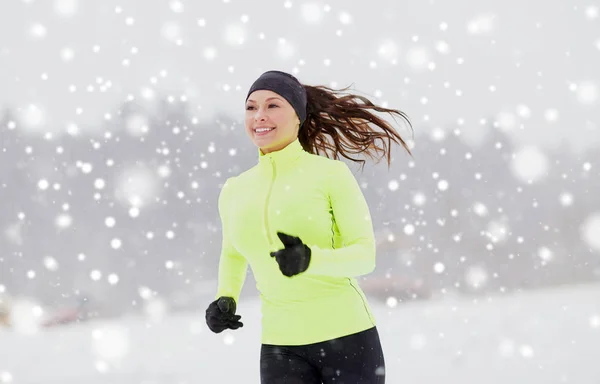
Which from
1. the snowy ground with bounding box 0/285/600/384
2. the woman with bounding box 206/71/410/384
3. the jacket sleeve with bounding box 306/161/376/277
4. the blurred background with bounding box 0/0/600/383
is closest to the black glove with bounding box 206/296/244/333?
the woman with bounding box 206/71/410/384

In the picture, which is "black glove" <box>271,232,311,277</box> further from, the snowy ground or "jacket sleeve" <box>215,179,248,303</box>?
the snowy ground

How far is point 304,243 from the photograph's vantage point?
61.6 inches

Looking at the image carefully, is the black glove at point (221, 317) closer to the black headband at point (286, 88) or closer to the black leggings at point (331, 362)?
the black leggings at point (331, 362)

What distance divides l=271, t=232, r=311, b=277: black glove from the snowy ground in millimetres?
2525

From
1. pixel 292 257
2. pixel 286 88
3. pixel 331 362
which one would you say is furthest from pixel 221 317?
pixel 286 88

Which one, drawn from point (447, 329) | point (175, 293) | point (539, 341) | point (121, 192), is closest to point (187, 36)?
point (121, 192)

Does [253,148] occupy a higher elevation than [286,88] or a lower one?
higher

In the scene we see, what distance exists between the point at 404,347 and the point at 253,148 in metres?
2.47

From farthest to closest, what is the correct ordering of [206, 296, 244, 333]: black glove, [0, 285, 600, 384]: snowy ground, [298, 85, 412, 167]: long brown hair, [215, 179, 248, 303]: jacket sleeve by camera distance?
[0, 285, 600, 384]: snowy ground < [298, 85, 412, 167]: long brown hair < [215, 179, 248, 303]: jacket sleeve < [206, 296, 244, 333]: black glove

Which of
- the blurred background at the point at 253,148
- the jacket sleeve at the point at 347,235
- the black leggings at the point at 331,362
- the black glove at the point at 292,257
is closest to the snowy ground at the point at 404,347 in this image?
the blurred background at the point at 253,148

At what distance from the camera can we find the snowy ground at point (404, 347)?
12.5 feet

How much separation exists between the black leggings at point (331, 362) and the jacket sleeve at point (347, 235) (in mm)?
202

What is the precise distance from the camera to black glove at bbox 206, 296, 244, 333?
184cm

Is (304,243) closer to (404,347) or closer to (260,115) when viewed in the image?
(260,115)
